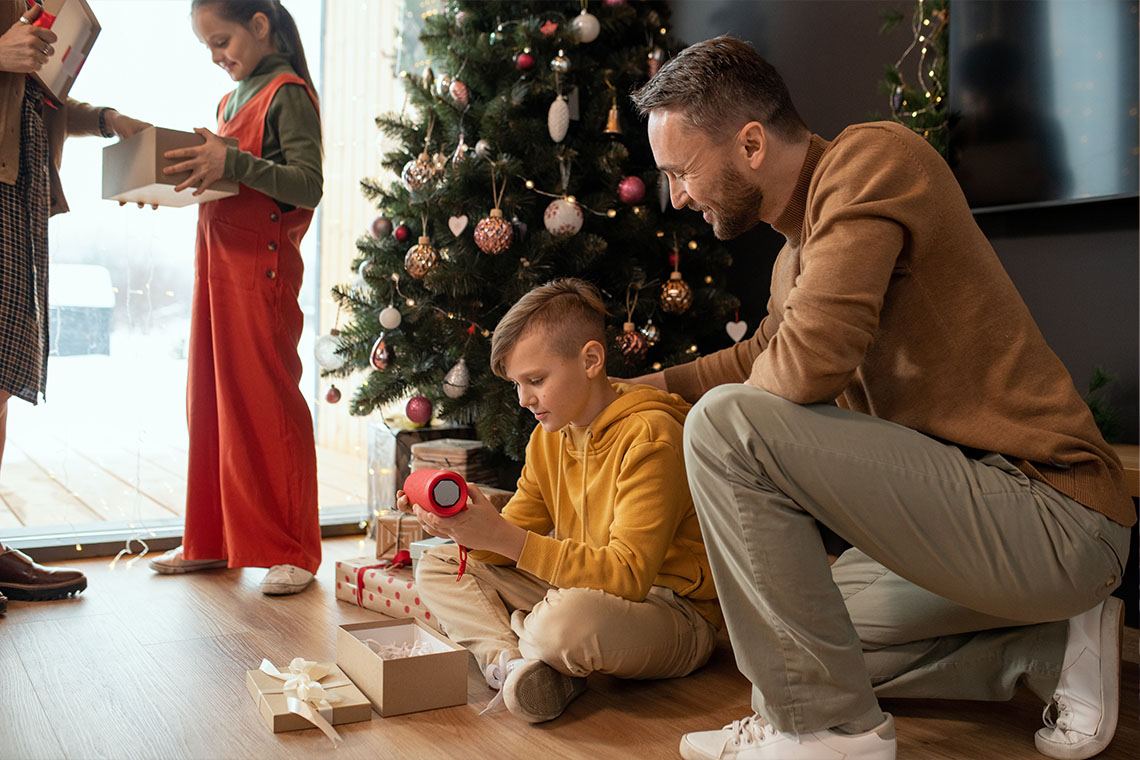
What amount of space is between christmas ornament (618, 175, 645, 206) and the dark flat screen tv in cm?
77

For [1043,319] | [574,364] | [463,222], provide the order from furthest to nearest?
[463,222]
[1043,319]
[574,364]

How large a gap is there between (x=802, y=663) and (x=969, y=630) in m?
0.42

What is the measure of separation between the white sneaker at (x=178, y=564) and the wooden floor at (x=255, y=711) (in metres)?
0.39

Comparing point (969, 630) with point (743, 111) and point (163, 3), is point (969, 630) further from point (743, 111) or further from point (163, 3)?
point (163, 3)

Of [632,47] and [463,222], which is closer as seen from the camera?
[463,222]

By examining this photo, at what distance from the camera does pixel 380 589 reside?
83.4 inches

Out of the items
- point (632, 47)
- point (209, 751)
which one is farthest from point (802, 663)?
point (632, 47)

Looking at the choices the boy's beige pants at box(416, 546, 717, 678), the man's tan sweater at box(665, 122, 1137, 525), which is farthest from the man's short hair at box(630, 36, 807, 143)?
the boy's beige pants at box(416, 546, 717, 678)

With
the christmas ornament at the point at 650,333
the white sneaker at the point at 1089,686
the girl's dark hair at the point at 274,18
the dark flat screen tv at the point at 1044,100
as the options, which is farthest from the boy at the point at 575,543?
the girl's dark hair at the point at 274,18

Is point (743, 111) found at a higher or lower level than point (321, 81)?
lower

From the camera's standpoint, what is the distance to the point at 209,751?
1360 mm

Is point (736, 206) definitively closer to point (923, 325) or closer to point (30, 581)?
point (923, 325)

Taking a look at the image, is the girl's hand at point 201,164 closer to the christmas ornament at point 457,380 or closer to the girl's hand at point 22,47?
the girl's hand at point 22,47

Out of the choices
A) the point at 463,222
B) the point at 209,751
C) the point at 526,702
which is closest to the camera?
the point at 209,751
